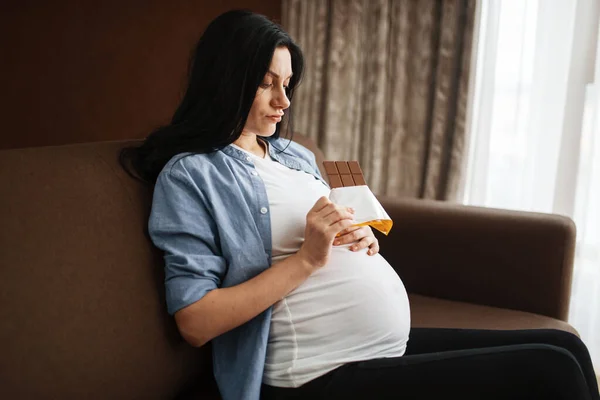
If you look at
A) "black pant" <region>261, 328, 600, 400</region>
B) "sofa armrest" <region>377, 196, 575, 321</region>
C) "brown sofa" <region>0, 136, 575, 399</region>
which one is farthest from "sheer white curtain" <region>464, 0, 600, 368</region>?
"black pant" <region>261, 328, 600, 400</region>

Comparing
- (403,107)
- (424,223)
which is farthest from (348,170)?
(403,107)

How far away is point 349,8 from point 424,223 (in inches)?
42.3

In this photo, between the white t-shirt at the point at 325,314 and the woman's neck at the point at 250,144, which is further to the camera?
the woman's neck at the point at 250,144

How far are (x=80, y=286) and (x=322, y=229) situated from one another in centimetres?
42

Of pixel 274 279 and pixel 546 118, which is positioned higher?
pixel 546 118

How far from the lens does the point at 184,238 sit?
1.03 m

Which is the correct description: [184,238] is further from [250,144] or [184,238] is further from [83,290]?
[250,144]

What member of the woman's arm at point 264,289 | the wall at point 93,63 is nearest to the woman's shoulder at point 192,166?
the woman's arm at point 264,289

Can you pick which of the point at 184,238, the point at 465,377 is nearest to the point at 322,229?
the point at 184,238

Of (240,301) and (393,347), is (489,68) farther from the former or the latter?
(240,301)

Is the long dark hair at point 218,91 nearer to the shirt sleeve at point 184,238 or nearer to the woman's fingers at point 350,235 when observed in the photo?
the shirt sleeve at point 184,238

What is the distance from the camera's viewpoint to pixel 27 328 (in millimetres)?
852

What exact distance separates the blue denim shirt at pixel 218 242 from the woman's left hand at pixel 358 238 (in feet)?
0.50

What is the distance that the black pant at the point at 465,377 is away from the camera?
0.95 meters
